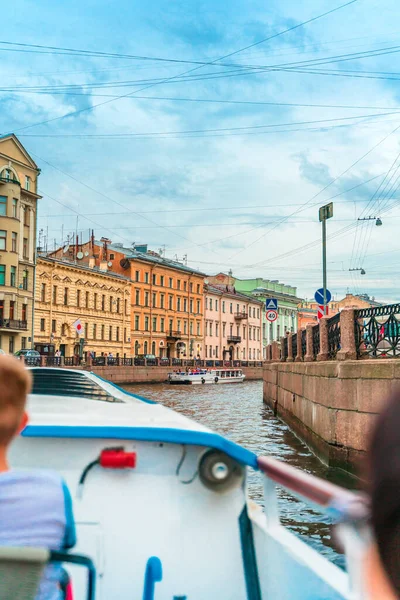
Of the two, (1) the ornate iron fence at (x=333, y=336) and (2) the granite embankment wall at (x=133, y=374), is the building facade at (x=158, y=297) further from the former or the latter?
(1) the ornate iron fence at (x=333, y=336)

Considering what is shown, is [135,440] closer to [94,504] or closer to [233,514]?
[94,504]

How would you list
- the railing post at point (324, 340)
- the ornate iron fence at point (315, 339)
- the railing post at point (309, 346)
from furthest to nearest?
the railing post at point (309, 346) → the ornate iron fence at point (315, 339) → the railing post at point (324, 340)

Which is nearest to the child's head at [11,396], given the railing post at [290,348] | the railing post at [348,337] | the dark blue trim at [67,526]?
the dark blue trim at [67,526]

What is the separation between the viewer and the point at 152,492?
2.92m

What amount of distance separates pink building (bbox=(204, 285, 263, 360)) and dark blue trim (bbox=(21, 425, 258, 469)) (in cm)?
7113

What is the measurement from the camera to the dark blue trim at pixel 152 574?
9.45ft

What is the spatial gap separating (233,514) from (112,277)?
56365 millimetres

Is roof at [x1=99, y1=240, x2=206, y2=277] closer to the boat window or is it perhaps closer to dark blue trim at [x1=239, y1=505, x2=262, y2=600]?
the boat window

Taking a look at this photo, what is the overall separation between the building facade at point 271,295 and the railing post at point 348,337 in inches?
2894

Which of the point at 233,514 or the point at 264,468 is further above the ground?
the point at 264,468

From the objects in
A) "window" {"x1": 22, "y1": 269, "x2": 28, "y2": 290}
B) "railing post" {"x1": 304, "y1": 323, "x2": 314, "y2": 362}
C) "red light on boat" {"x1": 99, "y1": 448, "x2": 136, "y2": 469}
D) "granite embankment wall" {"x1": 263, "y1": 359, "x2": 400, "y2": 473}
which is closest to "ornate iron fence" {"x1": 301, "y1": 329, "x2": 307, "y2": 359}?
"railing post" {"x1": 304, "y1": 323, "x2": 314, "y2": 362}

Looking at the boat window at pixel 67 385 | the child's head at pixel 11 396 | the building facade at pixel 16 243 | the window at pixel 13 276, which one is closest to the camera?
the child's head at pixel 11 396

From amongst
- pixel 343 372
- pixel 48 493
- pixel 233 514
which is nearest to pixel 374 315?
pixel 343 372

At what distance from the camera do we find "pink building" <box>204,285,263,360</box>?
7525 centimetres
